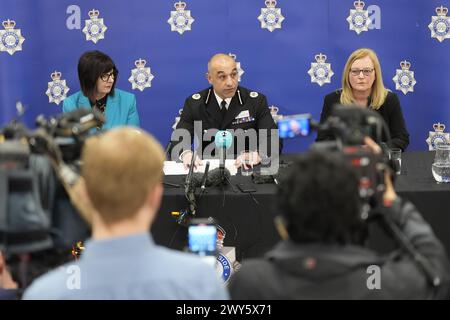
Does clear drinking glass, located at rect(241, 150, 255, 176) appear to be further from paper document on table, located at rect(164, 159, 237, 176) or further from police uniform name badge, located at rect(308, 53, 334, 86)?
police uniform name badge, located at rect(308, 53, 334, 86)

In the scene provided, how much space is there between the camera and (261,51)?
488 centimetres

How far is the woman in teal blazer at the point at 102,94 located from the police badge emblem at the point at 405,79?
77.0 inches

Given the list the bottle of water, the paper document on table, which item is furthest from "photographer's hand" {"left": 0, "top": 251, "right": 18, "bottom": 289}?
the bottle of water

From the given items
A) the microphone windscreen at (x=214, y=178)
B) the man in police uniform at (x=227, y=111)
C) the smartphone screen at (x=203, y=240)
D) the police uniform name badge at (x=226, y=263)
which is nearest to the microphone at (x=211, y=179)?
the microphone windscreen at (x=214, y=178)

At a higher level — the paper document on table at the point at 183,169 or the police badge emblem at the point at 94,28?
the police badge emblem at the point at 94,28

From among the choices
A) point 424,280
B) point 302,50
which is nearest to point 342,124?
point 424,280

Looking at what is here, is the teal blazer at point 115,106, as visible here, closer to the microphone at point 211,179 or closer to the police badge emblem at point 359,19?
the microphone at point 211,179

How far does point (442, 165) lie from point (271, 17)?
2.08m

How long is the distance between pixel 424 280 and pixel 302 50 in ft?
11.5

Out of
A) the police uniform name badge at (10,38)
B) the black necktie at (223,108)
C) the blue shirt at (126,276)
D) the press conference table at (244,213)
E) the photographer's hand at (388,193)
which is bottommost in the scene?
the press conference table at (244,213)

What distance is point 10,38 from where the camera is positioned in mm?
4852

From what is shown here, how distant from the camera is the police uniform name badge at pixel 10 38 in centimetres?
483

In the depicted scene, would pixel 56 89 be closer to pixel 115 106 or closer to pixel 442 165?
pixel 115 106

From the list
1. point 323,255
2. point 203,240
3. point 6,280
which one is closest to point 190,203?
point 203,240
